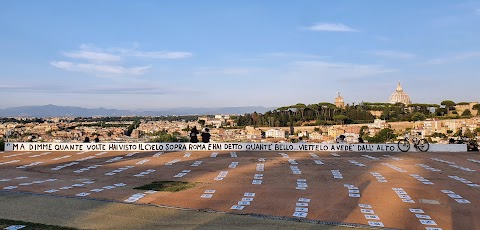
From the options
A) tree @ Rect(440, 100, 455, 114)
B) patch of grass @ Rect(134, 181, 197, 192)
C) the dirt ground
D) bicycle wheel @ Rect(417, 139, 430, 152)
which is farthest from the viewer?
tree @ Rect(440, 100, 455, 114)

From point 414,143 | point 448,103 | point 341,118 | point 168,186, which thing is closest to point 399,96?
point 448,103

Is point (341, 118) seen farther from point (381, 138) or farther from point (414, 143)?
point (414, 143)

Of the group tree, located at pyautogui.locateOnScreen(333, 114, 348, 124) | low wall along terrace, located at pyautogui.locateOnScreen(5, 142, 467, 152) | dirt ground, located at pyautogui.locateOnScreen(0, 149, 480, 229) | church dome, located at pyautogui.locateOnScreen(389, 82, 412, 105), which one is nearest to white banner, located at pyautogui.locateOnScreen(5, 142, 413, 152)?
low wall along terrace, located at pyautogui.locateOnScreen(5, 142, 467, 152)

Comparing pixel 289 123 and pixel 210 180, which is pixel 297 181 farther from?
pixel 289 123

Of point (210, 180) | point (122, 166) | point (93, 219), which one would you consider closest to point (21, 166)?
point (122, 166)

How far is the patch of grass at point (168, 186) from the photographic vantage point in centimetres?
1116

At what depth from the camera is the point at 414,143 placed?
21797mm

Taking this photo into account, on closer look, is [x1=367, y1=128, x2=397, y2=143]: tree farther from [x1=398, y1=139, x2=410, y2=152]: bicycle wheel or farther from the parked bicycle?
[x1=398, y1=139, x2=410, y2=152]: bicycle wheel

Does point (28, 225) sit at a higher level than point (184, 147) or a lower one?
lower

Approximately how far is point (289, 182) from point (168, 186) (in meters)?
3.24

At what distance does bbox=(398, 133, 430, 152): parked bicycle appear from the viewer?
70.7 ft

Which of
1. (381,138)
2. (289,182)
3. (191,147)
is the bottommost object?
(381,138)

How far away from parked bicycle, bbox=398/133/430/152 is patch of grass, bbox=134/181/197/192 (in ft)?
42.8

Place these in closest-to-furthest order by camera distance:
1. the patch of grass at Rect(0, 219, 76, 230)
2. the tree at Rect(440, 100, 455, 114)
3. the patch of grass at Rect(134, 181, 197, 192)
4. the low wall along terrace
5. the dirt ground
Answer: the patch of grass at Rect(0, 219, 76, 230)
the dirt ground
the patch of grass at Rect(134, 181, 197, 192)
the low wall along terrace
the tree at Rect(440, 100, 455, 114)
